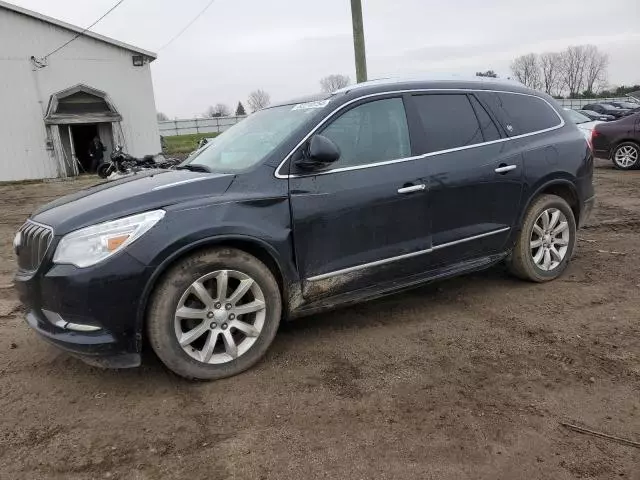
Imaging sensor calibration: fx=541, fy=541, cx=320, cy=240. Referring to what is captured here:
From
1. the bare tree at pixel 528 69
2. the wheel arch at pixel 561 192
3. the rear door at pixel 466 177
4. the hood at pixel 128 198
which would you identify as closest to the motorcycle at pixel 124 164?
the hood at pixel 128 198

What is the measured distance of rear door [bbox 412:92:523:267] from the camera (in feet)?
13.6

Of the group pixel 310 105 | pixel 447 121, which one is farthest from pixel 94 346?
pixel 447 121

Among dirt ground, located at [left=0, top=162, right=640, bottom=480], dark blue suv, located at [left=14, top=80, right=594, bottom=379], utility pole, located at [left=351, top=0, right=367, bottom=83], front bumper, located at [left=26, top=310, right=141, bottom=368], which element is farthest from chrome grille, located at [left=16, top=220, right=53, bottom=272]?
utility pole, located at [left=351, top=0, right=367, bottom=83]

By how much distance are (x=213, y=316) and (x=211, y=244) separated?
0.45 meters

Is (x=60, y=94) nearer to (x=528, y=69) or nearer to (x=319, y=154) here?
(x=319, y=154)

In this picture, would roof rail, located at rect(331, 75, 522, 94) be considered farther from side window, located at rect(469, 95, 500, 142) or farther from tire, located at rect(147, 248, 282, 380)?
tire, located at rect(147, 248, 282, 380)

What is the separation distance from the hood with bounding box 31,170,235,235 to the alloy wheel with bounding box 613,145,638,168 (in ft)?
41.2

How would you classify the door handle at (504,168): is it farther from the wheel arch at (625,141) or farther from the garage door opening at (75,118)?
the garage door opening at (75,118)

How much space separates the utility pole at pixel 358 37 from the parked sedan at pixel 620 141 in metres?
6.21

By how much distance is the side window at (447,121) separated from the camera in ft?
13.9

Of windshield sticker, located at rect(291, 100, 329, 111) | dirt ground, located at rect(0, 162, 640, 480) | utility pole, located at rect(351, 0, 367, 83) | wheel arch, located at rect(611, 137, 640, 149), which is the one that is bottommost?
dirt ground, located at rect(0, 162, 640, 480)

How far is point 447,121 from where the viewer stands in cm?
436

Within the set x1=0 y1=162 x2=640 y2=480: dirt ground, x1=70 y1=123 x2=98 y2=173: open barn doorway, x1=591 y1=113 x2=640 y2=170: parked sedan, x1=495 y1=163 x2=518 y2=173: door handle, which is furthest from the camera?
x1=70 y1=123 x2=98 y2=173: open barn doorway

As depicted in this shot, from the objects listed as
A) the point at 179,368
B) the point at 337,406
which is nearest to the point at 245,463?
the point at 337,406
